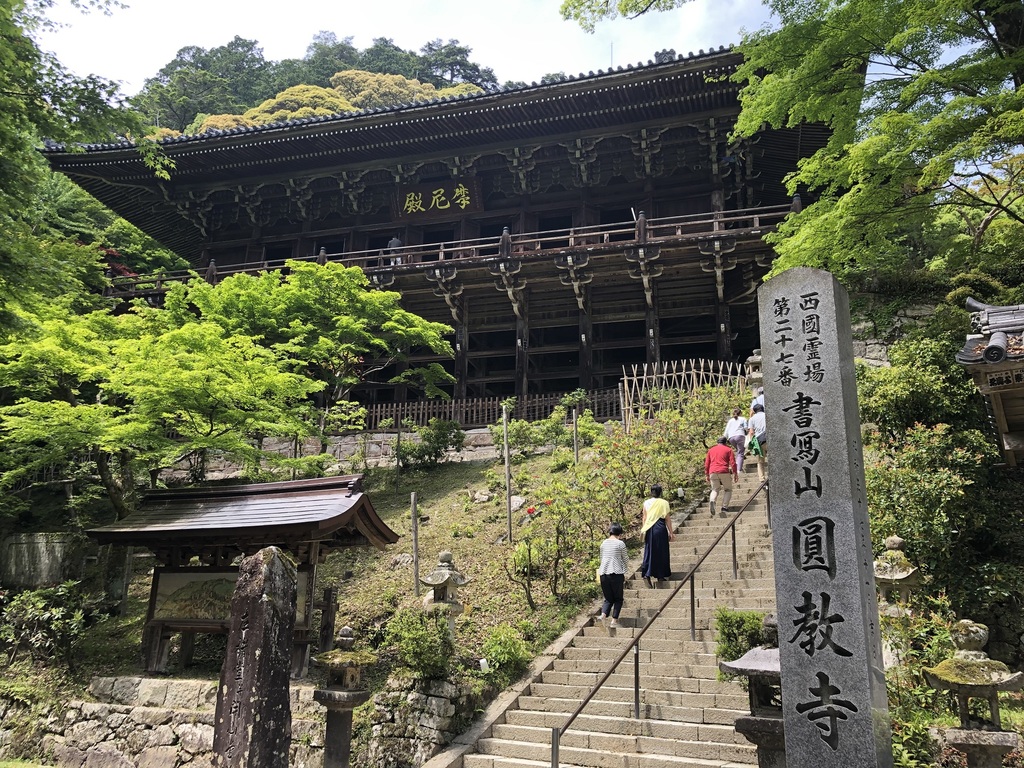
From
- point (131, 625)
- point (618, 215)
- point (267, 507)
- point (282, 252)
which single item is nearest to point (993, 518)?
point (267, 507)

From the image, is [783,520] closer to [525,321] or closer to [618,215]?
[525,321]

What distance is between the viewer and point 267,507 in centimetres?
930

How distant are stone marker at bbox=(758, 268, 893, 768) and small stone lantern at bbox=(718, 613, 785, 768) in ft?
1.02

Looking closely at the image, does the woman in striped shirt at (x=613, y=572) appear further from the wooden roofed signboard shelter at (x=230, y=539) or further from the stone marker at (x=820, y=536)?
the stone marker at (x=820, y=536)

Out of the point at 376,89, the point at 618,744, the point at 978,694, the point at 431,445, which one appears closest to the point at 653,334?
the point at 431,445

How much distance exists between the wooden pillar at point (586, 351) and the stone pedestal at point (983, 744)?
1463 cm

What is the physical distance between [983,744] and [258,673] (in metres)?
5.08

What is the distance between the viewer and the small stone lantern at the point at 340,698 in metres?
6.68

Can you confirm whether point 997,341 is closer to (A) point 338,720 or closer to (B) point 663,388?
(B) point 663,388

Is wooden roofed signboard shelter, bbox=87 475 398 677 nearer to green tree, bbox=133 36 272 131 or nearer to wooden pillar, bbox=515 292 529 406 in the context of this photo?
wooden pillar, bbox=515 292 529 406

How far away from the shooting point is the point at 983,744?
4801 millimetres

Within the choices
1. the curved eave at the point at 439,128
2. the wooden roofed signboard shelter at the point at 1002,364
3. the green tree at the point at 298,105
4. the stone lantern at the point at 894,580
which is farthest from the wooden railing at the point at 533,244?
the green tree at the point at 298,105

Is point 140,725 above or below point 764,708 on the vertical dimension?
below

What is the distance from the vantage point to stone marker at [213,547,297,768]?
4.64 m
